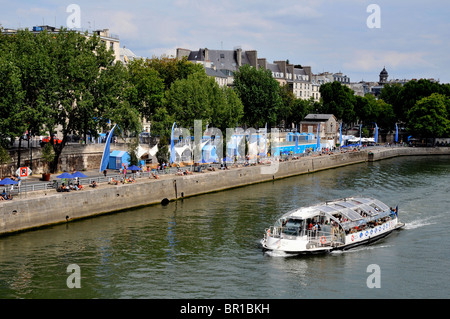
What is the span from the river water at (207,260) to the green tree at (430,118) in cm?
8153

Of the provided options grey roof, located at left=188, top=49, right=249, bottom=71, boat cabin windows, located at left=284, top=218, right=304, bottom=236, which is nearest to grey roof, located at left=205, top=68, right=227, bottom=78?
grey roof, located at left=188, top=49, right=249, bottom=71

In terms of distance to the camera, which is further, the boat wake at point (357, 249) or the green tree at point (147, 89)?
the green tree at point (147, 89)

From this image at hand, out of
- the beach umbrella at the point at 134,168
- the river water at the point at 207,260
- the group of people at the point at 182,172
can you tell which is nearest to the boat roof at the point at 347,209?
the river water at the point at 207,260

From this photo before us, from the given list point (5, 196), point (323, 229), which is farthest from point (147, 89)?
point (323, 229)

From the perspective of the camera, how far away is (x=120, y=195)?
56.7 meters

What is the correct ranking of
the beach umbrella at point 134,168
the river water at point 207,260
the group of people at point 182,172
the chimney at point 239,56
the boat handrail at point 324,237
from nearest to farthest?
1. the river water at point 207,260
2. the boat handrail at point 324,237
3. the beach umbrella at point 134,168
4. the group of people at point 182,172
5. the chimney at point 239,56

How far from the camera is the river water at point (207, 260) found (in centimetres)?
3388

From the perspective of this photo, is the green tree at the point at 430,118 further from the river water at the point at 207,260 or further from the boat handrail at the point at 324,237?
the boat handrail at the point at 324,237

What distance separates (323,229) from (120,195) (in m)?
23.3

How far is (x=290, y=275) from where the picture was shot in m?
36.8

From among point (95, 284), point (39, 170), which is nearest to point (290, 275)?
point (95, 284)

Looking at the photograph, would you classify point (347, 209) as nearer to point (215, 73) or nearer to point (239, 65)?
point (215, 73)

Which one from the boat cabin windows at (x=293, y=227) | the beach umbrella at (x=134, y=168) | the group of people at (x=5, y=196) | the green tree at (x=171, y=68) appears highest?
the green tree at (x=171, y=68)
